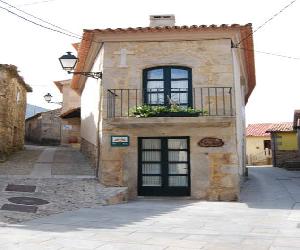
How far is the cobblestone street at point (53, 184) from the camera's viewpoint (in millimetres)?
8143

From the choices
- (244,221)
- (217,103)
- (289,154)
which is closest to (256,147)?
(289,154)

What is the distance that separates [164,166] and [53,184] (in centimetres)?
320

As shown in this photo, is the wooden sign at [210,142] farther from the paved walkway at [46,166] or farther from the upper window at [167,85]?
the paved walkway at [46,166]

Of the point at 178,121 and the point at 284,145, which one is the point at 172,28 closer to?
the point at 178,121

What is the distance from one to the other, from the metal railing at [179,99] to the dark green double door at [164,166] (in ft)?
3.44

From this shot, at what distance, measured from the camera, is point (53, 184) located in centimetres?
1027

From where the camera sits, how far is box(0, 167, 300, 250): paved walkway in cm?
502

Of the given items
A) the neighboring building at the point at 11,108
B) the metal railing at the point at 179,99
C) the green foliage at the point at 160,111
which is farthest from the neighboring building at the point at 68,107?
the green foliage at the point at 160,111

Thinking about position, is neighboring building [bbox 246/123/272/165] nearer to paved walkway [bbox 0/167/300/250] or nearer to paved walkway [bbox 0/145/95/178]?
paved walkway [bbox 0/145/95/178]

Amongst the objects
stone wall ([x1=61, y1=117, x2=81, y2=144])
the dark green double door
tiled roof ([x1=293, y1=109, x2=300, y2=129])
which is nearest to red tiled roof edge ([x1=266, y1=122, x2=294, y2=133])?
tiled roof ([x1=293, y1=109, x2=300, y2=129])

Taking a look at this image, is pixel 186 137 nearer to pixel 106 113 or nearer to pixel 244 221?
pixel 106 113

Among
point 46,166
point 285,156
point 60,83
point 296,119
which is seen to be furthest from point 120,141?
point 285,156

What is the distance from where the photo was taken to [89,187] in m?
10.3

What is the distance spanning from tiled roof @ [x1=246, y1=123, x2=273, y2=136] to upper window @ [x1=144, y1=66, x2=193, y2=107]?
1091 inches
